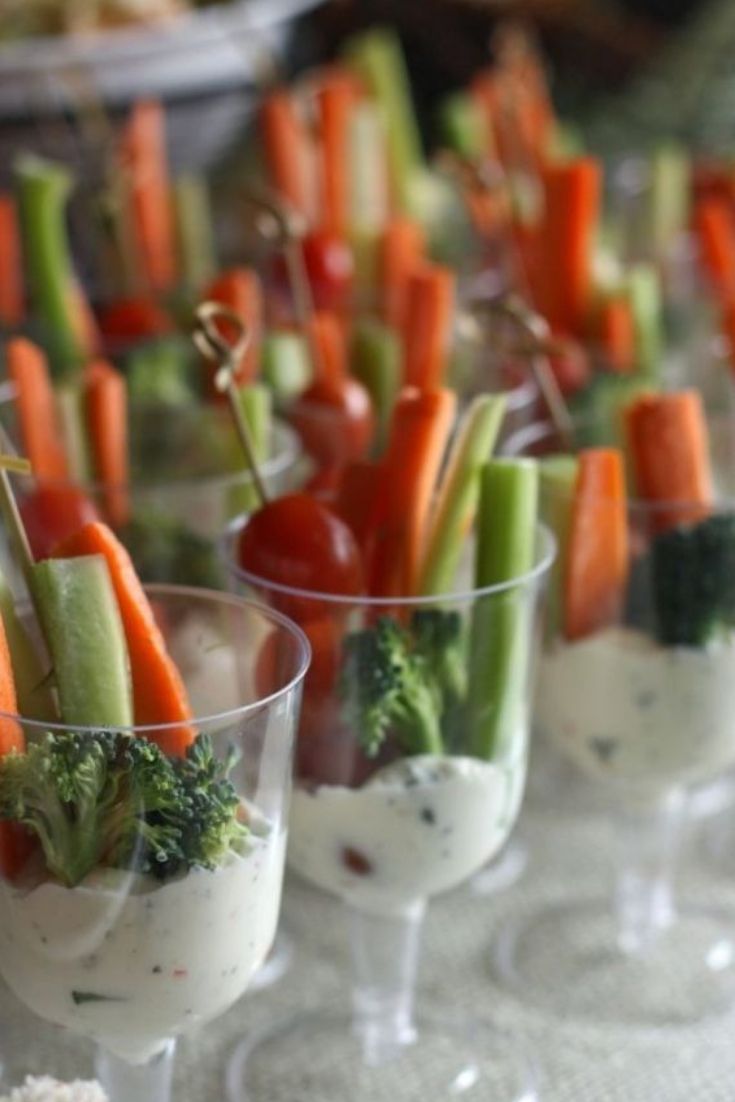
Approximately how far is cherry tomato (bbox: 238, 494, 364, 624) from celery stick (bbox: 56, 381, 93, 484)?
0.98ft

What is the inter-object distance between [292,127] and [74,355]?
568mm

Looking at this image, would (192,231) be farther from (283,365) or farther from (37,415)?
(37,415)

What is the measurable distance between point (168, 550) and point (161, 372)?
30 cm

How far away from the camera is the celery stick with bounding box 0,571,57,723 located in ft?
3.27

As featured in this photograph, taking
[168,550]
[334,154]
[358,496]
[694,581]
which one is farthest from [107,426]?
[334,154]

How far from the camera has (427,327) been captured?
168cm

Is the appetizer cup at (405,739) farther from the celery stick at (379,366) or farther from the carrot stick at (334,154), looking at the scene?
the carrot stick at (334,154)

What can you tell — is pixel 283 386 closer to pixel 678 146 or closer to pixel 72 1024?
pixel 72 1024

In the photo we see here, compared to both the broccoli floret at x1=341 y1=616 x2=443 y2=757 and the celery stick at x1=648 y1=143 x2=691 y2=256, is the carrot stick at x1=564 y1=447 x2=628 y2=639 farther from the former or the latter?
the celery stick at x1=648 y1=143 x2=691 y2=256

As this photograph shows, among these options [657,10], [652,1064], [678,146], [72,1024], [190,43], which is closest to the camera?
[72,1024]

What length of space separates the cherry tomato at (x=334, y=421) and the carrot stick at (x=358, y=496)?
246 mm

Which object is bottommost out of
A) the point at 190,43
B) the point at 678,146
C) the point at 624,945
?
the point at 624,945

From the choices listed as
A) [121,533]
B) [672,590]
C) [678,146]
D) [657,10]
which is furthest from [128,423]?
[657,10]

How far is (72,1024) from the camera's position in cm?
100
